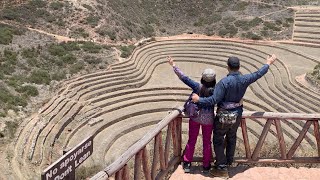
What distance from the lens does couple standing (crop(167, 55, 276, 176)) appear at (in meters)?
6.93

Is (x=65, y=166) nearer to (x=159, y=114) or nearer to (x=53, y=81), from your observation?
(x=159, y=114)

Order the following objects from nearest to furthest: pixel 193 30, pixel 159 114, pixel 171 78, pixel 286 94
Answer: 1. pixel 159 114
2. pixel 286 94
3. pixel 171 78
4. pixel 193 30

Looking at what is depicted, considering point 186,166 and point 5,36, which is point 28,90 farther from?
point 186,166

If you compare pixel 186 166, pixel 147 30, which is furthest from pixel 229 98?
pixel 147 30

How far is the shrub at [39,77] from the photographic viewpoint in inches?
769

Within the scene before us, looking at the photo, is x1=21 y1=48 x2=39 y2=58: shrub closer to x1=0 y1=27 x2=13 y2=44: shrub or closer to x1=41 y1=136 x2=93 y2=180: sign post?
x1=0 y1=27 x2=13 y2=44: shrub

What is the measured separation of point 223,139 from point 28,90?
42.6 feet

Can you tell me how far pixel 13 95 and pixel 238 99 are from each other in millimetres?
12779

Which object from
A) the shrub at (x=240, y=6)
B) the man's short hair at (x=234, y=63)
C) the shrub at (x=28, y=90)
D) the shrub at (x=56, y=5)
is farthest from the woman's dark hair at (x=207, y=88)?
the shrub at (x=240, y=6)

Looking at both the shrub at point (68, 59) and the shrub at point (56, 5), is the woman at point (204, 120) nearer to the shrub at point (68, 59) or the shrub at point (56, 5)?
the shrub at point (68, 59)

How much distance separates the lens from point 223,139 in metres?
7.32

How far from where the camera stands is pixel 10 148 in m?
13.5

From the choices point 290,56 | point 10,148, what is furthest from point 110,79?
point 290,56

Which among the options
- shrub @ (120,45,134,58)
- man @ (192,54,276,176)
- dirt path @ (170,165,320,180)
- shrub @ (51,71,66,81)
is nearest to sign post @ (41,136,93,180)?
dirt path @ (170,165,320,180)
